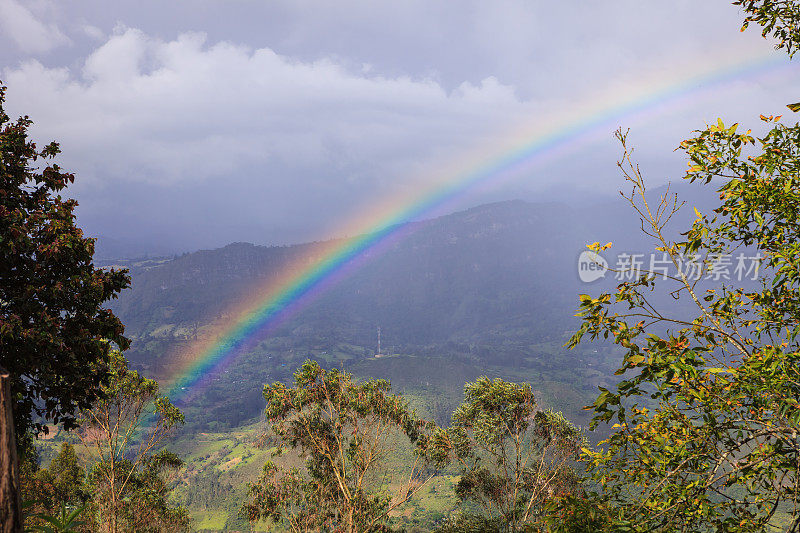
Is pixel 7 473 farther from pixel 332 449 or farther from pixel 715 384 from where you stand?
pixel 332 449

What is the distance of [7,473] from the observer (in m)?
3.00

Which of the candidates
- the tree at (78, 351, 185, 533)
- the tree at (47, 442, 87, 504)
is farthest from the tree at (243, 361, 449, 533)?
the tree at (47, 442, 87, 504)

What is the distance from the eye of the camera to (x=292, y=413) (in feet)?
78.3

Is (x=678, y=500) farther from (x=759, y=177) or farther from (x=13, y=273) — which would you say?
(x=13, y=273)

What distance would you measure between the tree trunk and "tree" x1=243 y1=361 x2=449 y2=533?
779 inches

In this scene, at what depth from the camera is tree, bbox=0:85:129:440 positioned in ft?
29.0

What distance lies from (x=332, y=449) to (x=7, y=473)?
23.1m

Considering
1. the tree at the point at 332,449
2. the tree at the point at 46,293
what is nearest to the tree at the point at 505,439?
the tree at the point at 332,449

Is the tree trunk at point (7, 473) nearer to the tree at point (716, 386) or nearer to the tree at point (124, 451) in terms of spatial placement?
the tree at point (716, 386)

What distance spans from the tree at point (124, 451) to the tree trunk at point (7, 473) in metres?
19.7

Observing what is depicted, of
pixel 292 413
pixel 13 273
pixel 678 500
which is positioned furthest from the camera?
pixel 292 413

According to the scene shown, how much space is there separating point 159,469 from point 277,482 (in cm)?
829

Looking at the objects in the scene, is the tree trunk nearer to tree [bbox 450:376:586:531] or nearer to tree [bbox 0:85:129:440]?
tree [bbox 0:85:129:440]

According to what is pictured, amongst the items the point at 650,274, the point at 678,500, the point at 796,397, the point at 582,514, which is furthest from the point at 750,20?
the point at 582,514
